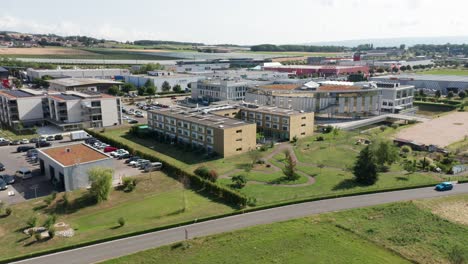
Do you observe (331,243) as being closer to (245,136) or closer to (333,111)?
(245,136)

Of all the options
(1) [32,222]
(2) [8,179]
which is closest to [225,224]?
(1) [32,222]

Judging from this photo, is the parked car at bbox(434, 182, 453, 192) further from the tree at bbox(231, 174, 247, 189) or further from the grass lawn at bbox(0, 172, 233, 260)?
the grass lawn at bbox(0, 172, 233, 260)

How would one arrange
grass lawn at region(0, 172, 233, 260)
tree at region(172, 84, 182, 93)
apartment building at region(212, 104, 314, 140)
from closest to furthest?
grass lawn at region(0, 172, 233, 260) < apartment building at region(212, 104, 314, 140) < tree at region(172, 84, 182, 93)

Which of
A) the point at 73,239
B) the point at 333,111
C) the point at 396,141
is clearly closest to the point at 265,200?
the point at 73,239

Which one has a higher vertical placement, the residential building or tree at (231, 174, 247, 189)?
the residential building

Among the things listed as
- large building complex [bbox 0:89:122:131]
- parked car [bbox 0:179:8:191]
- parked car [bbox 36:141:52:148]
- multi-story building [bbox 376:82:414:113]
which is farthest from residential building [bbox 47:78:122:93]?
multi-story building [bbox 376:82:414:113]

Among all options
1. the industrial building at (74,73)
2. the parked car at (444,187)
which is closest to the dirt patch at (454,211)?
the parked car at (444,187)
